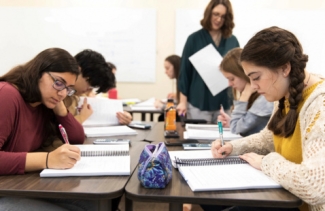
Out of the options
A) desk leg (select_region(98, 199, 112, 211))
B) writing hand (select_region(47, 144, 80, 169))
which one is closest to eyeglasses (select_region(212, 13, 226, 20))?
writing hand (select_region(47, 144, 80, 169))

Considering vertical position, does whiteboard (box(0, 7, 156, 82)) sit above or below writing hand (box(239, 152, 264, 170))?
above

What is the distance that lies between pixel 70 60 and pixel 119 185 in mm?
620

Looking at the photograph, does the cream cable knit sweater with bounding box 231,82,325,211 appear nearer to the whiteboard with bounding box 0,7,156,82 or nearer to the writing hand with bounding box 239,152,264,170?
the writing hand with bounding box 239,152,264,170

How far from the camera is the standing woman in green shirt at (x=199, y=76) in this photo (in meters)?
2.33

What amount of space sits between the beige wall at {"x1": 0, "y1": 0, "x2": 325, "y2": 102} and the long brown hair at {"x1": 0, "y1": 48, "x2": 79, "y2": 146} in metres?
3.06

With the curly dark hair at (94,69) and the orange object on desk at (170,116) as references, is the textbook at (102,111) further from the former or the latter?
the orange object on desk at (170,116)

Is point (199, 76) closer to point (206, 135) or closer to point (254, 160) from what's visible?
point (206, 135)

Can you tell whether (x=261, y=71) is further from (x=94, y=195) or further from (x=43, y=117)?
(x=43, y=117)

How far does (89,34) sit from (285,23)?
2.63 m

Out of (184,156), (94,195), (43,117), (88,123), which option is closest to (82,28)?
(88,123)

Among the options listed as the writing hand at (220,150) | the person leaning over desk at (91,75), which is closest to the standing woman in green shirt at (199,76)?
the person leaning over desk at (91,75)

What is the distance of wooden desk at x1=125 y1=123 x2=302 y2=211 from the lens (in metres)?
0.89

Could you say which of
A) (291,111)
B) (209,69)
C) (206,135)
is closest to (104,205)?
(291,111)

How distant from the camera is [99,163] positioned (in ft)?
3.85
